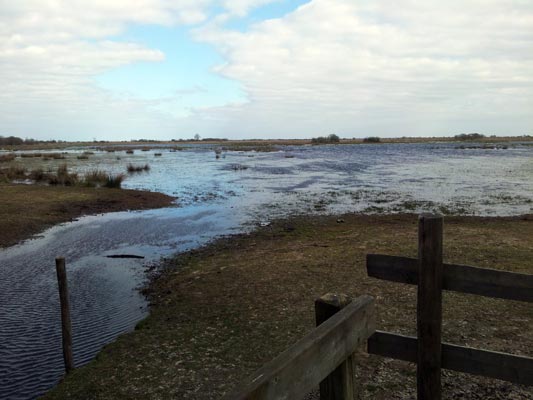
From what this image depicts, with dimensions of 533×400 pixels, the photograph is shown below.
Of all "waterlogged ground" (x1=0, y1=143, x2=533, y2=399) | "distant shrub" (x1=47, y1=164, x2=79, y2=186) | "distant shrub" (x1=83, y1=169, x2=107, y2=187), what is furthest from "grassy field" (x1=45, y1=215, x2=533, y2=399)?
"distant shrub" (x1=47, y1=164, x2=79, y2=186)

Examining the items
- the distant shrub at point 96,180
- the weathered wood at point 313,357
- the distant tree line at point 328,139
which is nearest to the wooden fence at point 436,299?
the weathered wood at point 313,357

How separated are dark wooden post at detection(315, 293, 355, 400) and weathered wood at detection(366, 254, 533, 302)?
0.90 metres

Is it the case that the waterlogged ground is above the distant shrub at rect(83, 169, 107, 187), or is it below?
below

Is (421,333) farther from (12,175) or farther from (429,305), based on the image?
(12,175)

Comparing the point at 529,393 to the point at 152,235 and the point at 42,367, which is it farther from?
the point at 152,235

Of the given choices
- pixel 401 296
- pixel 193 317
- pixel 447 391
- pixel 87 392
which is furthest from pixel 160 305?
pixel 447 391

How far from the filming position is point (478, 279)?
341cm

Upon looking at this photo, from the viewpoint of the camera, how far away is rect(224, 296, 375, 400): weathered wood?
2.10 meters

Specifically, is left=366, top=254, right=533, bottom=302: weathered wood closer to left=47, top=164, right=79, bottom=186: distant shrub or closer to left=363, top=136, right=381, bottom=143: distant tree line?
left=47, top=164, right=79, bottom=186: distant shrub

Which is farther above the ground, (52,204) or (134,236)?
(52,204)

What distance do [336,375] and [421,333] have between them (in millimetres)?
1109

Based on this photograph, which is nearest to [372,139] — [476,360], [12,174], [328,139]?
[328,139]

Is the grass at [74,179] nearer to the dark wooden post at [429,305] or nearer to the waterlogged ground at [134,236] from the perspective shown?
the waterlogged ground at [134,236]

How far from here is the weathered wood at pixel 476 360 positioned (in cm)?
345
